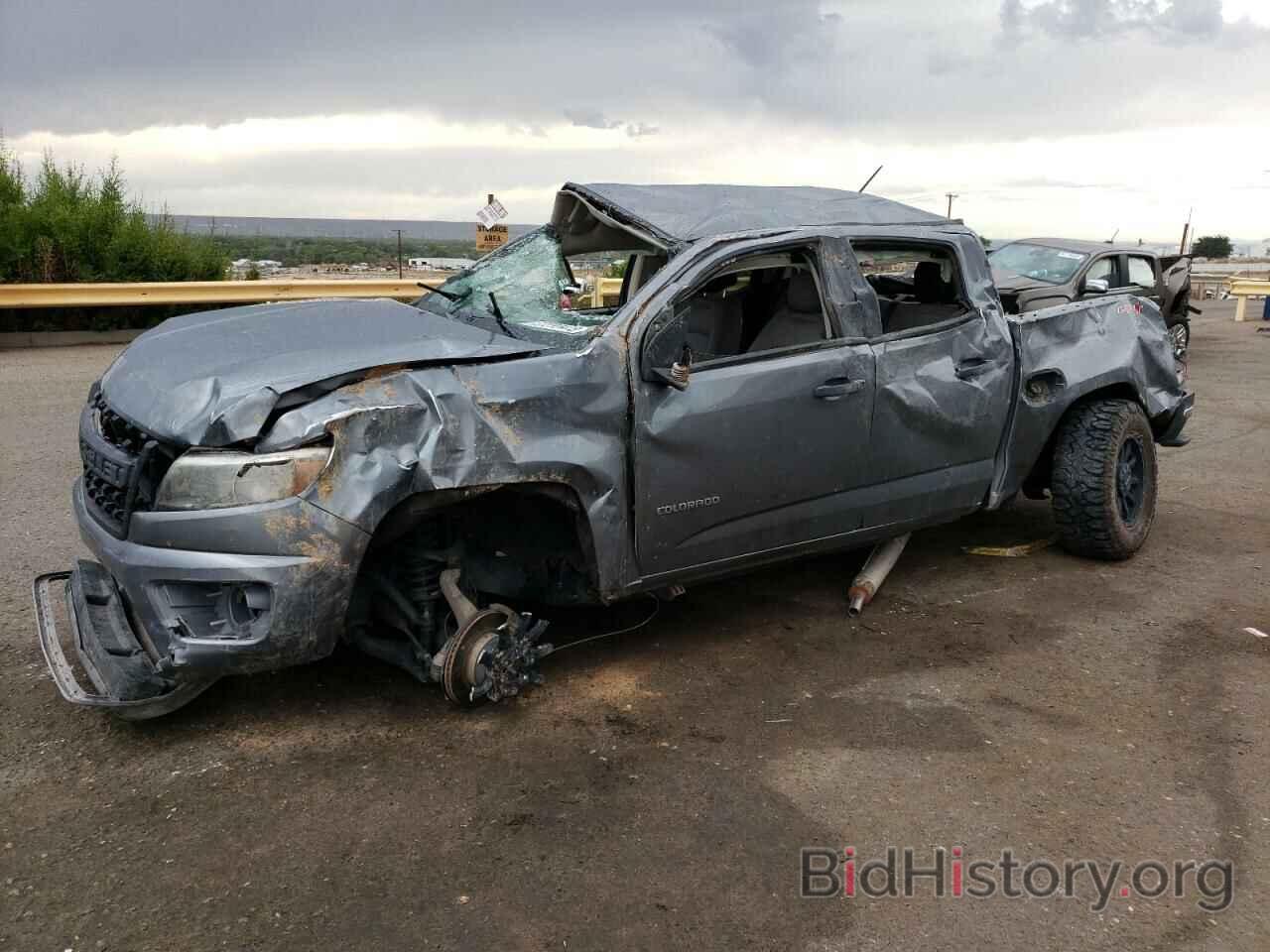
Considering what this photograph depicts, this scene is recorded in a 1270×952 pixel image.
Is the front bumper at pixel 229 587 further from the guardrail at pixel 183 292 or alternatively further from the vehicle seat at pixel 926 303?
the guardrail at pixel 183 292

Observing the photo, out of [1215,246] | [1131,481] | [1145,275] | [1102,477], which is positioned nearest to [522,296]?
[1102,477]

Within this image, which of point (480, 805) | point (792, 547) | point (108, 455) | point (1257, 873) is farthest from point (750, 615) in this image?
point (108, 455)

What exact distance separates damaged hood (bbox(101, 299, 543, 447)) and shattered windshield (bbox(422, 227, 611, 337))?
28 centimetres

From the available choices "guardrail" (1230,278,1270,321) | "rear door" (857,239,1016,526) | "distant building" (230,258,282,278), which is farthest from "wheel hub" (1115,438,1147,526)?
"guardrail" (1230,278,1270,321)

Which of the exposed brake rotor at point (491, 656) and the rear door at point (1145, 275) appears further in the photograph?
the rear door at point (1145, 275)

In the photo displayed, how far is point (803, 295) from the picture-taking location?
4742mm

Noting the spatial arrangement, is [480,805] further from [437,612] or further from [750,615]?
[750,615]

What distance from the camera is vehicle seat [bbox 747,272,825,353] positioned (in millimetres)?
4633

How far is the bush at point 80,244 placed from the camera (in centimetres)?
1396

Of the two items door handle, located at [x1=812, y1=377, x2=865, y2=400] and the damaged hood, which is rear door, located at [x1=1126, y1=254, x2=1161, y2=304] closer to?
door handle, located at [x1=812, y1=377, x2=865, y2=400]

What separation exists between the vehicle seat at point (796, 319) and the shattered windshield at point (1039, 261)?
28.4 feet

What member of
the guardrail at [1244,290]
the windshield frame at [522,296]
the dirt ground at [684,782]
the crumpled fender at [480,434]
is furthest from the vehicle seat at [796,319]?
the guardrail at [1244,290]

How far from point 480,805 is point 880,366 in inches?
95.0

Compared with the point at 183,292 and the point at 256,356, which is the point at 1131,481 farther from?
the point at 183,292
